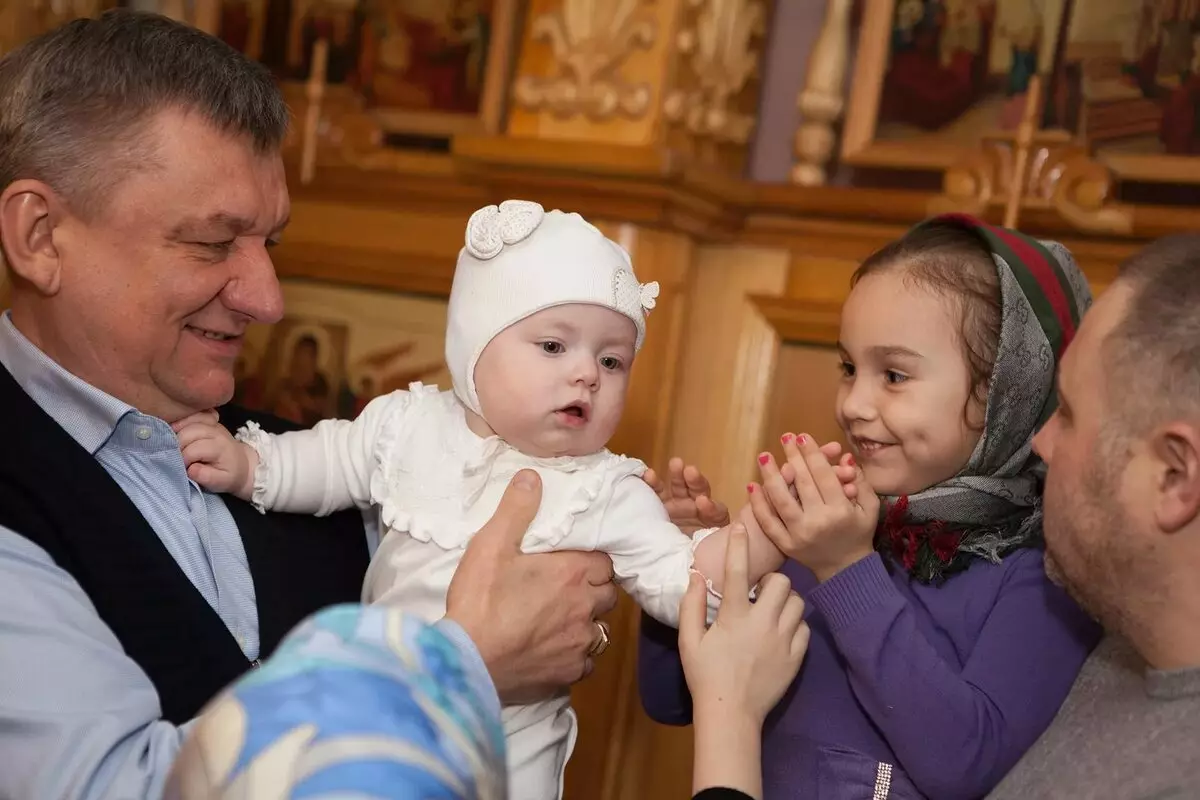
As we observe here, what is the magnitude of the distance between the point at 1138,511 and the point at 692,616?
2.20 feet

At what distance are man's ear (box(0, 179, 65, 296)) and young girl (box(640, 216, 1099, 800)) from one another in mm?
1193

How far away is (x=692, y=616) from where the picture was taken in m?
1.90

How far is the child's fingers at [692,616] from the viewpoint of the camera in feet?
6.17

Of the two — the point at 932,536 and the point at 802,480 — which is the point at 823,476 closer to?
A: the point at 802,480

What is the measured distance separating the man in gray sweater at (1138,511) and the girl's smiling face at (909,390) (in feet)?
1.05

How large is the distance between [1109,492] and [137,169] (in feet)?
5.00

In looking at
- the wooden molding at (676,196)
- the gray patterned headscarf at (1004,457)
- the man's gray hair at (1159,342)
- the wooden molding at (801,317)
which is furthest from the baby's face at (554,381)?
the wooden molding at (801,317)

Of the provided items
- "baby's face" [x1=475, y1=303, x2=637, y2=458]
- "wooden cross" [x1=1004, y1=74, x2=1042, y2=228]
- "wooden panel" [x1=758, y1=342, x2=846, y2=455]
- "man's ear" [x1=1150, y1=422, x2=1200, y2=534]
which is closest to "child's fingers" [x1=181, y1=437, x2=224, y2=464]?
"baby's face" [x1=475, y1=303, x2=637, y2=458]

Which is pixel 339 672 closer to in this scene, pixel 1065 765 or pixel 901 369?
pixel 1065 765

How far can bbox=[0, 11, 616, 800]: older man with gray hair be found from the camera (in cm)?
179

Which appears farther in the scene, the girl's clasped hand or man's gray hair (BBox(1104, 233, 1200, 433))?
the girl's clasped hand

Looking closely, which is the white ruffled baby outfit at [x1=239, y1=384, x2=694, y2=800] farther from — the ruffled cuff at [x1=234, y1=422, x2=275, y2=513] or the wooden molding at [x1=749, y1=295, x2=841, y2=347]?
the wooden molding at [x1=749, y1=295, x2=841, y2=347]

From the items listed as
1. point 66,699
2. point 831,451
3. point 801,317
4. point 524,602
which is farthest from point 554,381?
point 801,317

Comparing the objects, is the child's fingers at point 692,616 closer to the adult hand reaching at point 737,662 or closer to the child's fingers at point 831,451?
the adult hand reaching at point 737,662
